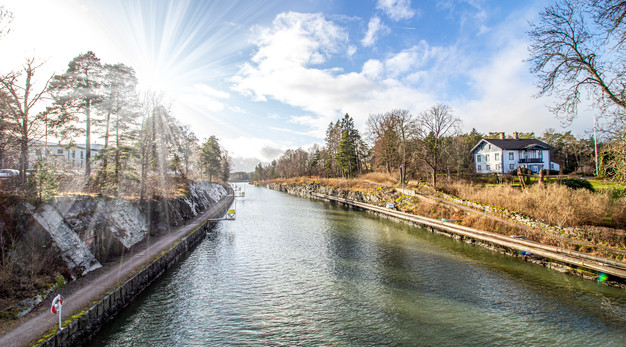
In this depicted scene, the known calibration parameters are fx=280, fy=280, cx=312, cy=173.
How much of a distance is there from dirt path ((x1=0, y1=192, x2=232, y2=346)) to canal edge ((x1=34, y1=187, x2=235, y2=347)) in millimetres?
284

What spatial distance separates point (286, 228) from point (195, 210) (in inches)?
474

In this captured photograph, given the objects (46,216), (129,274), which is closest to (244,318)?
(129,274)

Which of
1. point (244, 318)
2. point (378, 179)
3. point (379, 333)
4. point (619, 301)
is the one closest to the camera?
point (379, 333)

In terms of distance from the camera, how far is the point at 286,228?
98.6ft

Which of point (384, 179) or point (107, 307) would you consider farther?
point (384, 179)

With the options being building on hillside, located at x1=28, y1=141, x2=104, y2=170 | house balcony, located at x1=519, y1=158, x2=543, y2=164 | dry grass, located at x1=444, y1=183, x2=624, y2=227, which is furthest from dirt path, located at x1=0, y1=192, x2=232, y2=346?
house balcony, located at x1=519, y1=158, x2=543, y2=164

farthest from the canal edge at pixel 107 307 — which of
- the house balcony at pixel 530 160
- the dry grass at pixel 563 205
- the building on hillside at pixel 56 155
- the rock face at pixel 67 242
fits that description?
the house balcony at pixel 530 160

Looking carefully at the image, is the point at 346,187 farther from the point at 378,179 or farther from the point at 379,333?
the point at 379,333

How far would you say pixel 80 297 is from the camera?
10430 millimetres

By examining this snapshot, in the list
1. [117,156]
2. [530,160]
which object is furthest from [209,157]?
[530,160]

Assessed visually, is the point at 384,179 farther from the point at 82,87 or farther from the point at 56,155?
the point at 56,155

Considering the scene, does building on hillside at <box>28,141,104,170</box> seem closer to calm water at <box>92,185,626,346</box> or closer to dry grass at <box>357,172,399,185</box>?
calm water at <box>92,185,626,346</box>

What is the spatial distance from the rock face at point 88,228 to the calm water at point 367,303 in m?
3.13

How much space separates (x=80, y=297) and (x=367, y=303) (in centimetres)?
1139
